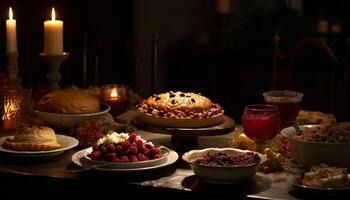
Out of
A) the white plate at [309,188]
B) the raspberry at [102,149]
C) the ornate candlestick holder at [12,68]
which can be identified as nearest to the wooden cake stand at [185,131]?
the raspberry at [102,149]

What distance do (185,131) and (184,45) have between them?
344 cm

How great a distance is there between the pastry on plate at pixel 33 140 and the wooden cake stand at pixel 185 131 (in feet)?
1.00

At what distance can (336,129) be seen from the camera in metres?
2.05

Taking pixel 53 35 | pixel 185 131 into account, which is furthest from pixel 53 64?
pixel 185 131

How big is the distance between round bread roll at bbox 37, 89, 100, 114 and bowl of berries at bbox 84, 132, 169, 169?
456 mm

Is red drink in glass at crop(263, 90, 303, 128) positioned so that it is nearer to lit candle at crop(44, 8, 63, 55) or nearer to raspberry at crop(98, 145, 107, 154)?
raspberry at crop(98, 145, 107, 154)

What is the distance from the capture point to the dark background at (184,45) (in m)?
4.71

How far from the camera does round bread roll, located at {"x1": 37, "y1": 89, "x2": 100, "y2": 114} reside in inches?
100

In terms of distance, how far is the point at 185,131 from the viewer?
7.43ft

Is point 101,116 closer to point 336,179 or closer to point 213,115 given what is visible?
point 213,115

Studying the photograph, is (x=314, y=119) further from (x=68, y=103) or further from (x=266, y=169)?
(x=68, y=103)

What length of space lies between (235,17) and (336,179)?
4723 millimetres

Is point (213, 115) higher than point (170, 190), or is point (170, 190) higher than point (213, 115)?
point (213, 115)

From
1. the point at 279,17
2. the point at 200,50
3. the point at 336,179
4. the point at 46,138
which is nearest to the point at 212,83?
the point at 200,50
